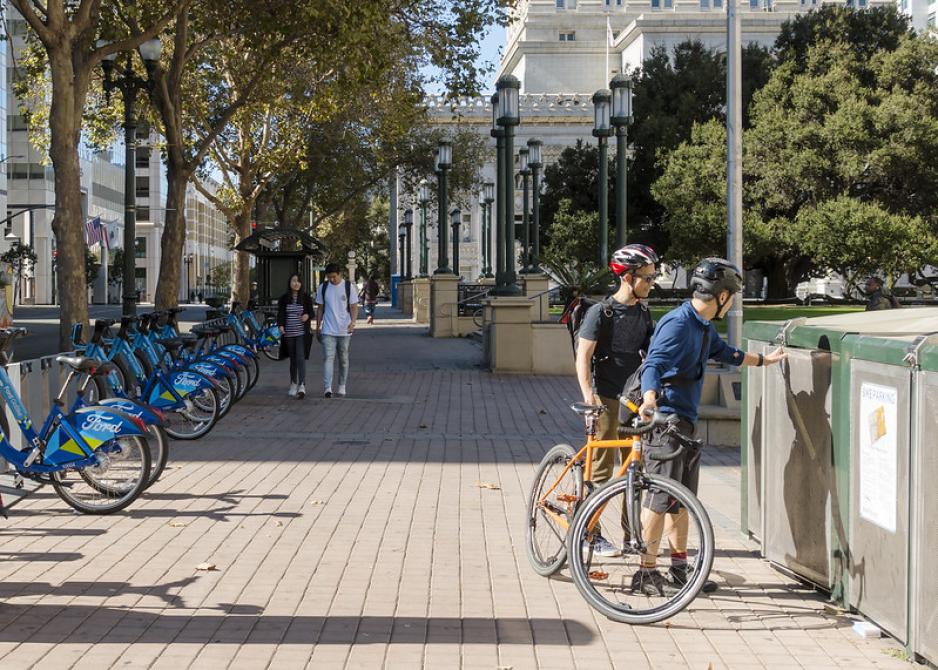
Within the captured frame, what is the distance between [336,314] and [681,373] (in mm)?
10689

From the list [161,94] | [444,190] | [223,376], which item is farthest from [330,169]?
[223,376]

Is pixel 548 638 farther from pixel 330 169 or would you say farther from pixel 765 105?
pixel 765 105

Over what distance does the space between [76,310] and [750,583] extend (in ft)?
40.0

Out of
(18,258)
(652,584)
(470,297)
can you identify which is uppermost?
(18,258)

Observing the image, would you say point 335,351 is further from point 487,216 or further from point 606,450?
point 487,216

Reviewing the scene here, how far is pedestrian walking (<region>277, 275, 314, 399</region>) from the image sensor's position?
16.8 metres

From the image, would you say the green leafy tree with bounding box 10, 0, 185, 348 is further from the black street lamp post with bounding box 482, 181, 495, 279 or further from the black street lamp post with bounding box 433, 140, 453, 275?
the black street lamp post with bounding box 482, 181, 495, 279

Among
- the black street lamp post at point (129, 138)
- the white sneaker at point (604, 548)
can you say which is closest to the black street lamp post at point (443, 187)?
the black street lamp post at point (129, 138)

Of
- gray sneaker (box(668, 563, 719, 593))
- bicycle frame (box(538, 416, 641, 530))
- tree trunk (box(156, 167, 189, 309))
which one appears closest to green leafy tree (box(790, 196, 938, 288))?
tree trunk (box(156, 167, 189, 309))

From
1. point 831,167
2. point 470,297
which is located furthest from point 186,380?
point 831,167

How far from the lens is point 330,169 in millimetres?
43156

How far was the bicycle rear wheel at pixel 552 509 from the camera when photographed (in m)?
6.53

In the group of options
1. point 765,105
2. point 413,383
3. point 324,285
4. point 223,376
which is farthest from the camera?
point 765,105

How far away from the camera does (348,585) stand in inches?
260
